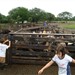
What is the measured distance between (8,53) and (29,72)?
929 millimetres

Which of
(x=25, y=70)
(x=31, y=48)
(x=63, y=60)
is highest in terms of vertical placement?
(x=63, y=60)

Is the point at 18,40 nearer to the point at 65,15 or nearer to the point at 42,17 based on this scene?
the point at 42,17

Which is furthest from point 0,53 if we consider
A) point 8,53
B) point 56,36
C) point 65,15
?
point 65,15

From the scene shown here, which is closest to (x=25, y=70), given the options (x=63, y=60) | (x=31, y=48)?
(x=31, y=48)

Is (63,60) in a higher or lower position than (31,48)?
higher

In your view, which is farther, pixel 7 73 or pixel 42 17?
pixel 42 17

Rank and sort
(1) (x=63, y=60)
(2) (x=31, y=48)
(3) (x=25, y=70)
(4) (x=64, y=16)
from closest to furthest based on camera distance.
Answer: (1) (x=63, y=60) → (3) (x=25, y=70) → (2) (x=31, y=48) → (4) (x=64, y=16)

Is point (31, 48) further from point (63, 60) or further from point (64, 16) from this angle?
point (64, 16)

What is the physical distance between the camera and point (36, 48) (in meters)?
9.47

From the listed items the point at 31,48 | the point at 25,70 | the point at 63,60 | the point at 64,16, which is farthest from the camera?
the point at 64,16

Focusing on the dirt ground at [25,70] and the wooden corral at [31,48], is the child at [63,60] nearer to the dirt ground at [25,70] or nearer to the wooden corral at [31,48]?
the dirt ground at [25,70]

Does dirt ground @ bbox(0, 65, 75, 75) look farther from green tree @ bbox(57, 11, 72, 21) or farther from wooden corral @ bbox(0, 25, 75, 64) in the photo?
green tree @ bbox(57, 11, 72, 21)

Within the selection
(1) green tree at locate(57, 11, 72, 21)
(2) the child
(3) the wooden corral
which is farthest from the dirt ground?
(1) green tree at locate(57, 11, 72, 21)

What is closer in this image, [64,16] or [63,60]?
[63,60]
